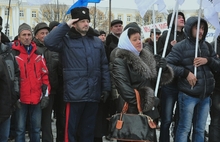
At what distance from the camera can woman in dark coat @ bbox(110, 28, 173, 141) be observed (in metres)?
4.12

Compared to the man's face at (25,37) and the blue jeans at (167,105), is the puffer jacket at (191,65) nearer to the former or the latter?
the blue jeans at (167,105)

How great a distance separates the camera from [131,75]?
4.23 m

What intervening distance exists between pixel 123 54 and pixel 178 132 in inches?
59.6

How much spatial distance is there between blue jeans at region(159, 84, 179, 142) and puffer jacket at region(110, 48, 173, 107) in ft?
3.37

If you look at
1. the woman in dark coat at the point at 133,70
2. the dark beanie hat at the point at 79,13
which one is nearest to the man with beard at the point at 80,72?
the dark beanie hat at the point at 79,13

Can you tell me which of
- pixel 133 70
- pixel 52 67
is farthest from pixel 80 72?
pixel 52 67

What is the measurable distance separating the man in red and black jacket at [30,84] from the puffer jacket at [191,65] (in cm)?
178

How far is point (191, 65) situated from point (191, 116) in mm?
695

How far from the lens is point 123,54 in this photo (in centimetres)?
424

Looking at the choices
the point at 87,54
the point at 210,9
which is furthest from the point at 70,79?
the point at 210,9

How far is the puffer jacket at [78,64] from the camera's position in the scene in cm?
446

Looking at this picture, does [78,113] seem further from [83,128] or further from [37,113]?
[37,113]

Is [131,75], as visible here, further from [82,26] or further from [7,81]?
[7,81]

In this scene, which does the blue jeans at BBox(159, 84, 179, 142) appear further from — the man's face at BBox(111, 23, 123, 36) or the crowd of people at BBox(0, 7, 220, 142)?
the man's face at BBox(111, 23, 123, 36)
